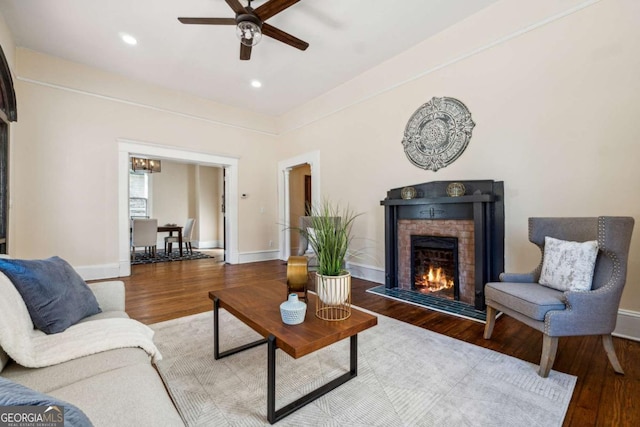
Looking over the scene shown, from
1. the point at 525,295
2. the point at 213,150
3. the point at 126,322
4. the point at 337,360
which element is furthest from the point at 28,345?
the point at 213,150

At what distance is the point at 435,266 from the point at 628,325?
5.25 feet

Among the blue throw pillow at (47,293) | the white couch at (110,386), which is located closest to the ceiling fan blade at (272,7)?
the blue throw pillow at (47,293)

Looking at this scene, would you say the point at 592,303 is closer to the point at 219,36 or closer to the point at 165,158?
the point at 219,36

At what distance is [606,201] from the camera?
2.28 meters

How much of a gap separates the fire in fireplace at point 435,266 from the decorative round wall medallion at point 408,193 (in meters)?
0.51

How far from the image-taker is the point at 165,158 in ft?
16.0

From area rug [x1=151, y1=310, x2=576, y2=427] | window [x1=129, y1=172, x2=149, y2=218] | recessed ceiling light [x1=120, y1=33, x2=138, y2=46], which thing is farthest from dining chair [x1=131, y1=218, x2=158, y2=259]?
area rug [x1=151, y1=310, x2=576, y2=427]

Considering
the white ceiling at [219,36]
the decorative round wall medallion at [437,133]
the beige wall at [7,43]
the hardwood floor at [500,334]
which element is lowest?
the hardwood floor at [500,334]

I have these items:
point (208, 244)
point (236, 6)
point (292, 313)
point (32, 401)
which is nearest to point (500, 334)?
point (292, 313)

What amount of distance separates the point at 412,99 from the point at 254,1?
2195mm

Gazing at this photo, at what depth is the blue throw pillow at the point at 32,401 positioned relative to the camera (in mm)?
442

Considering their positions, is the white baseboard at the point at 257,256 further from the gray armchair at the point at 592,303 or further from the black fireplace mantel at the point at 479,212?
the gray armchair at the point at 592,303

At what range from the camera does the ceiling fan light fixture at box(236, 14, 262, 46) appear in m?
2.56

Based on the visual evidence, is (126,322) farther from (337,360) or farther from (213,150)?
(213,150)
